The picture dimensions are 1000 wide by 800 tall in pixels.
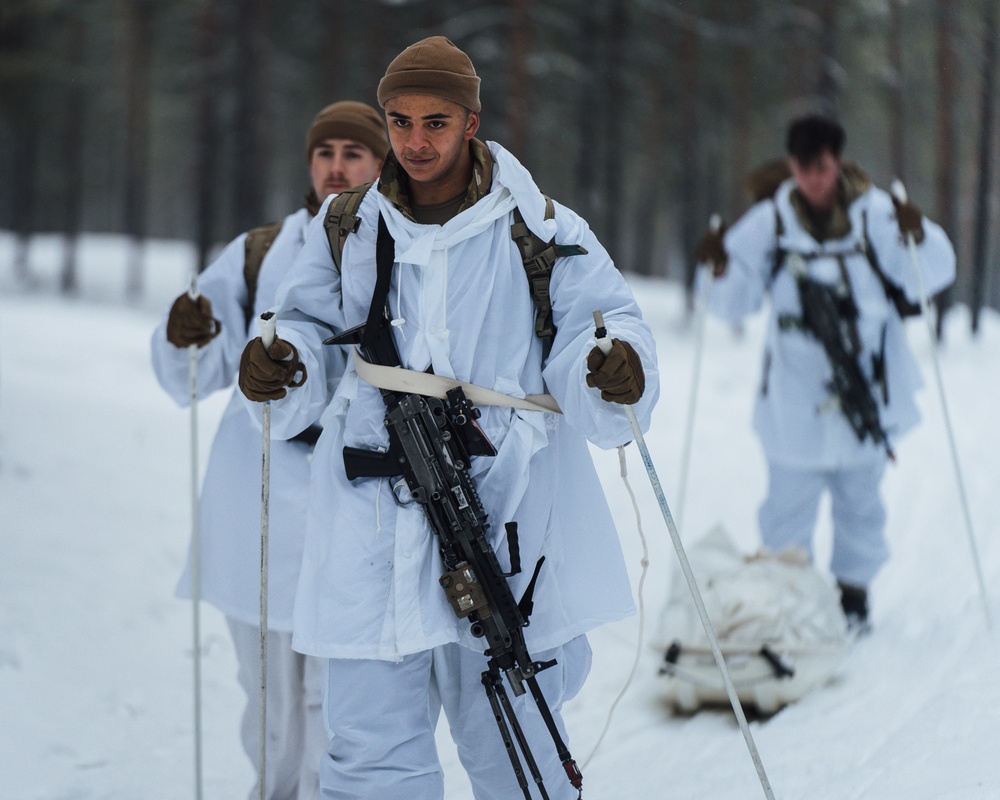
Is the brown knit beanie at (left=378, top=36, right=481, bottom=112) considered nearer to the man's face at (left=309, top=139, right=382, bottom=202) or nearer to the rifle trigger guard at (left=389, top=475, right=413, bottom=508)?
the rifle trigger guard at (left=389, top=475, right=413, bottom=508)

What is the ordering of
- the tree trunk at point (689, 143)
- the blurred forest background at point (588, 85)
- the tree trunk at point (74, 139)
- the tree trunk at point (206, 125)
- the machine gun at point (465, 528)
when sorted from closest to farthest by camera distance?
the machine gun at point (465, 528) < the blurred forest background at point (588, 85) < the tree trunk at point (206, 125) < the tree trunk at point (689, 143) < the tree trunk at point (74, 139)

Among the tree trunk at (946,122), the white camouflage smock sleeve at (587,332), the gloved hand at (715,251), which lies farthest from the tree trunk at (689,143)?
the white camouflage smock sleeve at (587,332)

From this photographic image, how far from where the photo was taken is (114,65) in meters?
29.0

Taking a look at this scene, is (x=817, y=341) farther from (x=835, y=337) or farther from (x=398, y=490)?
(x=398, y=490)

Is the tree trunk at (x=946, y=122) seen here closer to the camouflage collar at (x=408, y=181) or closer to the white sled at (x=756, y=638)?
the white sled at (x=756, y=638)

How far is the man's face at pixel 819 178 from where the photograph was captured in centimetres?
534

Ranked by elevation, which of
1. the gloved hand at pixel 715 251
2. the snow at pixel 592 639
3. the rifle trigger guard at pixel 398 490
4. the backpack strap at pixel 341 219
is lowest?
the snow at pixel 592 639

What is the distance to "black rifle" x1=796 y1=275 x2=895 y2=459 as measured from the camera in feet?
17.8

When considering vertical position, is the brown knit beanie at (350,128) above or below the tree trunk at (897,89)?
below

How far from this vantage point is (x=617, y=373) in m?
2.54

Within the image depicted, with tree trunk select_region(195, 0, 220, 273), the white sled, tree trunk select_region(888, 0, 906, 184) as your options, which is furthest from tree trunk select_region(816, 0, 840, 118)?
the white sled

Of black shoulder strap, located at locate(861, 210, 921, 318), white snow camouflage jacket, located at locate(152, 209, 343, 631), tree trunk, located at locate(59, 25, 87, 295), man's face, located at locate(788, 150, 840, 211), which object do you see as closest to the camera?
white snow camouflage jacket, located at locate(152, 209, 343, 631)

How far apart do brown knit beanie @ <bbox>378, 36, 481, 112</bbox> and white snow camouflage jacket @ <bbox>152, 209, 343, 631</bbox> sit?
922mm

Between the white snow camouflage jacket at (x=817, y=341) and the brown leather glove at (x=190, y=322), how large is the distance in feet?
9.91
